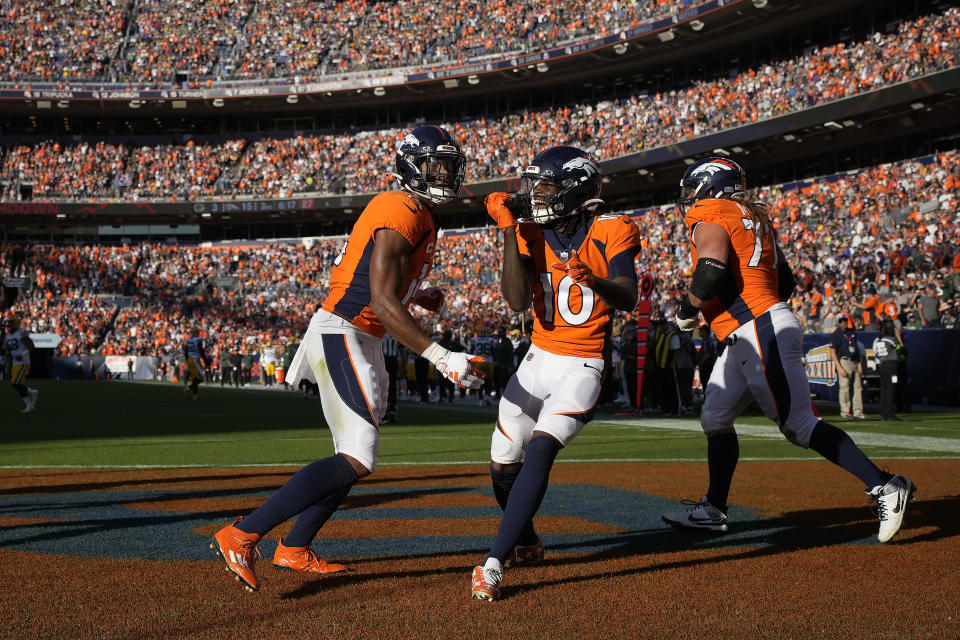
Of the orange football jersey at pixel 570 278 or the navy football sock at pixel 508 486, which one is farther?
the navy football sock at pixel 508 486

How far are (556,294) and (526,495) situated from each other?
1.07 meters

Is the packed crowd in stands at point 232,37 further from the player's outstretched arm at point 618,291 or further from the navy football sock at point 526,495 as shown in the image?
the navy football sock at point 526,495

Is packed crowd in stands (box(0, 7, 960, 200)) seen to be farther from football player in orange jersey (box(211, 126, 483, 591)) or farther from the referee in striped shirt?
football player in orange jersey (box(211, 126, 483, 591))

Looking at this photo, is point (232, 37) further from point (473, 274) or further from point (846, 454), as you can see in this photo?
point (846, 454)

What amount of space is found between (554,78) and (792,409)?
141 ft

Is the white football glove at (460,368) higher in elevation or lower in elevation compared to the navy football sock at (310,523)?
higher

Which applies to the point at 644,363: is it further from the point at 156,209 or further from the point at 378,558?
the point at 156,209

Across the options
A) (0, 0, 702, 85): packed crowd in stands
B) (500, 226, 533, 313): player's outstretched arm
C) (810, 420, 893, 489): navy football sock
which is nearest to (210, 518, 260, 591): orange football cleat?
(500, 226, 533, 313): player's outstretched arm

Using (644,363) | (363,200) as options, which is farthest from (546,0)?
(644,363)

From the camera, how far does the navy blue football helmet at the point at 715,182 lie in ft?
19.9

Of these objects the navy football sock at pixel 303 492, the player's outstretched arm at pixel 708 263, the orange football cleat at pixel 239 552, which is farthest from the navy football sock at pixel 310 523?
the player's outstretched arm at pixel 708 263

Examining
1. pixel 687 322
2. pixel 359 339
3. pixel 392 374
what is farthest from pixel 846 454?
pixel 392 374

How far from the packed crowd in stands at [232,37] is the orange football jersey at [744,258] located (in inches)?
1731

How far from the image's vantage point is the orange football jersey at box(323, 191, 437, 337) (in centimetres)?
461
